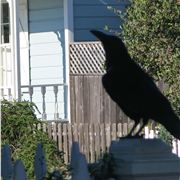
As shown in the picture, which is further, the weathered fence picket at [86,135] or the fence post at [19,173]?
the weathered fence picket at [86,135]

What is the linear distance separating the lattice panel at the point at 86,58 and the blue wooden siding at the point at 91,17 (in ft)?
Answer: 2.94

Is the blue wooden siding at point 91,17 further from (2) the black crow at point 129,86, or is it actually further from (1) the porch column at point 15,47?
(2) the black crow at point 129,86

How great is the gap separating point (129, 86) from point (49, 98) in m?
13.2

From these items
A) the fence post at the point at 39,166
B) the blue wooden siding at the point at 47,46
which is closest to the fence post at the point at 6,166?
the fence post at the point at 39,166

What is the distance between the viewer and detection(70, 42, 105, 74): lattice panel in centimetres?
1719

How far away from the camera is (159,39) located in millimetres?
13727

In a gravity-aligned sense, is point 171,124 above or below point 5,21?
below

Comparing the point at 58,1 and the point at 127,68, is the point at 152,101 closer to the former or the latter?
the point at 127,68

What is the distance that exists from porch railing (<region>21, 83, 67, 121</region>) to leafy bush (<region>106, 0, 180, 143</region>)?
12.0 feet

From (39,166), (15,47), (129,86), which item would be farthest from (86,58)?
(129,86)

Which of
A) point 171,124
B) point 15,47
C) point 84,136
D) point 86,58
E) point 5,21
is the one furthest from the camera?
point 5,21

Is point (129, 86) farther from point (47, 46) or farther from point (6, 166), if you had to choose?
point (47, 46)

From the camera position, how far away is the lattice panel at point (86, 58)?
17188 mm

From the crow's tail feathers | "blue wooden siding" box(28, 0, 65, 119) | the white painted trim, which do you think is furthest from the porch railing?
the crow's tail feathers
